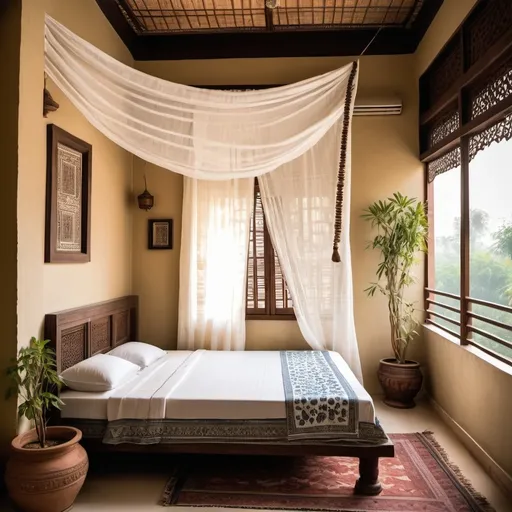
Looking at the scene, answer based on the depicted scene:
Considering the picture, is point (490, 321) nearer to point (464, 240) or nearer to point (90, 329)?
point (464, 240)

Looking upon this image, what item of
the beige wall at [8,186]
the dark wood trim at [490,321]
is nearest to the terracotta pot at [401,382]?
the dark wood trim at [490,321]

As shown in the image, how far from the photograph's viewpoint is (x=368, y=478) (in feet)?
8.35

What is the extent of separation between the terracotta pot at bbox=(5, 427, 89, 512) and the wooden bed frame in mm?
353

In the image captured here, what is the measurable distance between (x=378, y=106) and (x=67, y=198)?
2769 millimetres

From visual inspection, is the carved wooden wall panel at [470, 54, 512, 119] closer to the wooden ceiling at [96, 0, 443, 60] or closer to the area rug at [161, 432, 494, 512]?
the wooden ceiling at [96, 0, 443, 60]

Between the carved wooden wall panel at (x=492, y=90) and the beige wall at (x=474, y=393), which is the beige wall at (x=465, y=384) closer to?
the beige wall at (x=474, y=393)

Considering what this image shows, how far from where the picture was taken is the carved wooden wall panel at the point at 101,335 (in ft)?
11.1

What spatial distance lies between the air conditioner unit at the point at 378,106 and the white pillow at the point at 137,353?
2767mm

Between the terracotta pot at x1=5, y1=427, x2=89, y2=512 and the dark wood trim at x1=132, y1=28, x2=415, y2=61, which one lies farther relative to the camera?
the dark wood trim at x1=132, y1=28, x2=415, y2=61

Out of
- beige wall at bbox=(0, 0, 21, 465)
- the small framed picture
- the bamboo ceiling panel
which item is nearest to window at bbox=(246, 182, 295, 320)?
the small framed picture

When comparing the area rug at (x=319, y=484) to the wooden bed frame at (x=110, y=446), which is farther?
the wooden bed frame at (x=110, y=446)

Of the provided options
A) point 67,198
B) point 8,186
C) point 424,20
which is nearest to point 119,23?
point 67,198

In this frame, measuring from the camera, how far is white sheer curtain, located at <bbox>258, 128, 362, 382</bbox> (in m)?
4.05

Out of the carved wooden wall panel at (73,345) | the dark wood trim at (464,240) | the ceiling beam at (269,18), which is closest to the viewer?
the carved wooden wall panel at (73,345)
